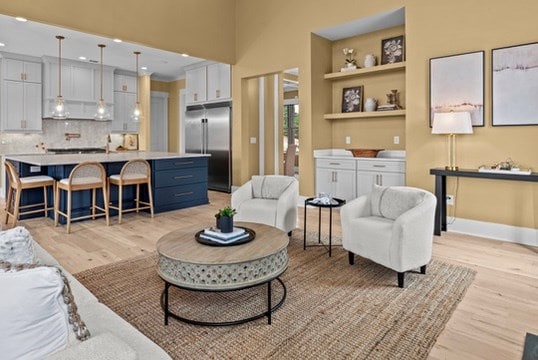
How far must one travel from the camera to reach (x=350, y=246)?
318 cm

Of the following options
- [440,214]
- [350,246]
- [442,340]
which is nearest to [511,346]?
[442,340]

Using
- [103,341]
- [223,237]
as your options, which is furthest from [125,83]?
[103,341]

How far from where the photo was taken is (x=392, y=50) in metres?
5.57

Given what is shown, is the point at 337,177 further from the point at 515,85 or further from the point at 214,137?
the point at 214,137

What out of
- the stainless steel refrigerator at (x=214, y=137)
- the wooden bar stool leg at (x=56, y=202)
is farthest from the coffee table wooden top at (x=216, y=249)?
the stainless steel refrigerator at (x=214, y=137)

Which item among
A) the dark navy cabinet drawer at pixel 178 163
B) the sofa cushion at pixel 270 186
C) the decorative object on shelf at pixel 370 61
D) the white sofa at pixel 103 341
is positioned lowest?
the white sofa at pixel 103 341

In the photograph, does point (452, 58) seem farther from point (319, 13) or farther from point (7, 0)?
point (7, 0)

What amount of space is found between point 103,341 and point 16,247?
0.50 m

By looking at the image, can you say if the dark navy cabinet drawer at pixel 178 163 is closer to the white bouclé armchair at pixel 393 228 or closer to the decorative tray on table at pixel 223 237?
the decorative tray on table at pixel 223 237

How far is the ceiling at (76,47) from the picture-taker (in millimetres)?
5555

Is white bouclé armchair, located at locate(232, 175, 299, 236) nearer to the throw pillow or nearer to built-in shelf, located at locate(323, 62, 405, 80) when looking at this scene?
built-in shelf, located at locate(323, 62, 405, 80)

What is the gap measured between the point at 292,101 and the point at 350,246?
343 inches

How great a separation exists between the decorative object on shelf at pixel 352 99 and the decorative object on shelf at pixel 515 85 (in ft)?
7.11

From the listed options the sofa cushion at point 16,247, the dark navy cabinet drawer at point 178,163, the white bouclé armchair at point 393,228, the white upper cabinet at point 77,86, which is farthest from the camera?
the white upper cabinet at point 77,86
